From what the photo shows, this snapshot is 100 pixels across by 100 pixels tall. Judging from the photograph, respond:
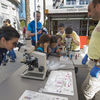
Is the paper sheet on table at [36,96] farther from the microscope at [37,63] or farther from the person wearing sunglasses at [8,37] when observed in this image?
the person wearing sunglasses at [8,37]

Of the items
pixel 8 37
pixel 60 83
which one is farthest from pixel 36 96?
pixel 8 37

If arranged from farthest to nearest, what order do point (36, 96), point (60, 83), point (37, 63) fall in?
point (37, 63)
point (60, 83)
point (36, 96)

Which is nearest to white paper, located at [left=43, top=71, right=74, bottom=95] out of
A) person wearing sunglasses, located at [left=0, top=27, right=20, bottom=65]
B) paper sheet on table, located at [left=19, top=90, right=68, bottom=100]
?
paper sheet on table, located at [left=19, top=90, right=68, bottom=100]

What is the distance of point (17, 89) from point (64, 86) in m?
0.38

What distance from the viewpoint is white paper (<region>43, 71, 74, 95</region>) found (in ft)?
2.54

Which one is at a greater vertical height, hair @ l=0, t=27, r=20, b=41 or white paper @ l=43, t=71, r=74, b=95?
hair @ l=0, t=27, r=20, b=41

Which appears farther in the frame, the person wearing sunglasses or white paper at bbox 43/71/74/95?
the person wearing sunglasses

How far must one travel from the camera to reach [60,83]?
87 centimetres

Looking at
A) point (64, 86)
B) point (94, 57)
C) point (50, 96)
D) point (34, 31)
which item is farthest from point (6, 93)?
point (34, 31)

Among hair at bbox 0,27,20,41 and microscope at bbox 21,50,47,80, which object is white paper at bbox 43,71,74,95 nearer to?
microscope at bbox 21,50,47,80

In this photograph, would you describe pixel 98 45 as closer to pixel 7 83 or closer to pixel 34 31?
pixel 7 83

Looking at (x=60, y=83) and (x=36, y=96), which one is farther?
(x=60, y=83)

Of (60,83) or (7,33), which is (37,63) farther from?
(7,33)

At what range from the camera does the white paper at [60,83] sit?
0.77 meters
